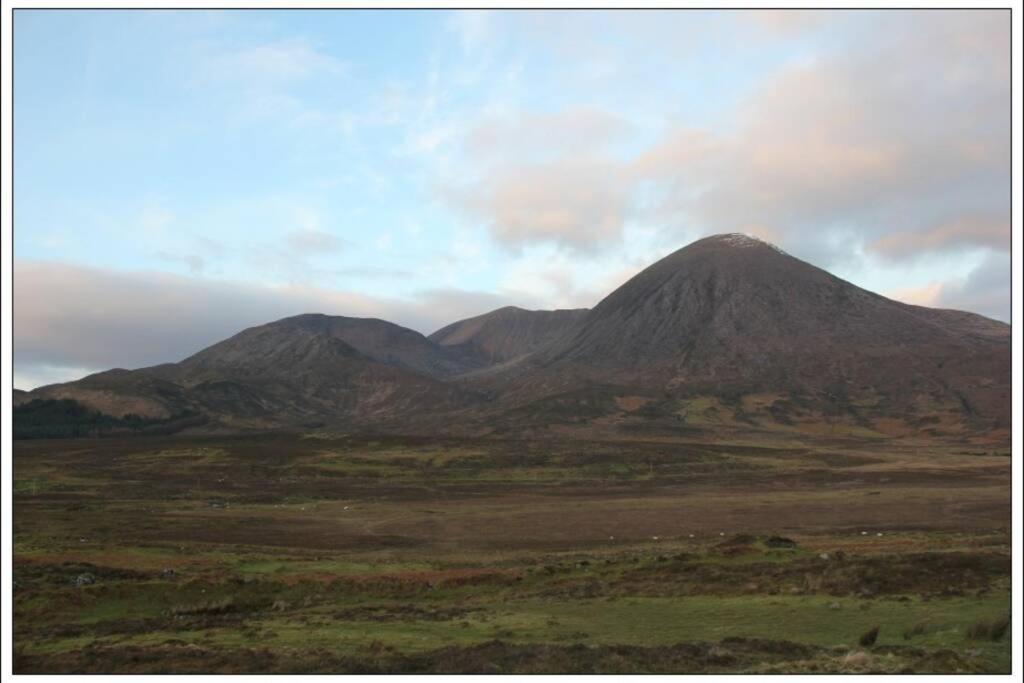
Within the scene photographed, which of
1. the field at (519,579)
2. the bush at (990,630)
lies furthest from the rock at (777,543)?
the bush at (990,630)

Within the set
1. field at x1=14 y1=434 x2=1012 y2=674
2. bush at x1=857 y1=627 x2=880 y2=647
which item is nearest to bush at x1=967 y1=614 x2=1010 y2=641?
field at x1=14 y1=434 x2=1012 y2=674

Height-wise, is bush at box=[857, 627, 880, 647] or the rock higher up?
bush at box=[857, 627, 880, 647]

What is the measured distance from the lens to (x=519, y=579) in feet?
126

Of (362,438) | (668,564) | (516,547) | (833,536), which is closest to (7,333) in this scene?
(668,564)

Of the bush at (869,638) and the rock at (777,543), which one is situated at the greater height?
the bush at (869,638)

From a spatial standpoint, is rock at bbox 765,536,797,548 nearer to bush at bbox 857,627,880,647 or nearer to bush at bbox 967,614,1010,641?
bush at bbox 967,614,1010,641

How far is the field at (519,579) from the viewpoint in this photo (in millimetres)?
22812

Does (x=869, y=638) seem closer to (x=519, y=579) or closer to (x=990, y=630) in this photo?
(x=990, y=630)

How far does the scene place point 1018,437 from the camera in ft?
57.4

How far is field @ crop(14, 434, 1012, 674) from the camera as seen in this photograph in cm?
2281

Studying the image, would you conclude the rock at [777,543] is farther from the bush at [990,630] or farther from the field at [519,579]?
the bush at [990,630]

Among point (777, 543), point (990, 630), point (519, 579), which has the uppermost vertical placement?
point (990, 630)

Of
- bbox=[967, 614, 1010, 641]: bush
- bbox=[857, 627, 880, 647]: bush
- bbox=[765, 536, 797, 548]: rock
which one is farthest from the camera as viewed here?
bbox=[765, 536, 797, 548]: rock

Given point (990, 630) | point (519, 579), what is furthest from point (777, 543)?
point (990, 630)
